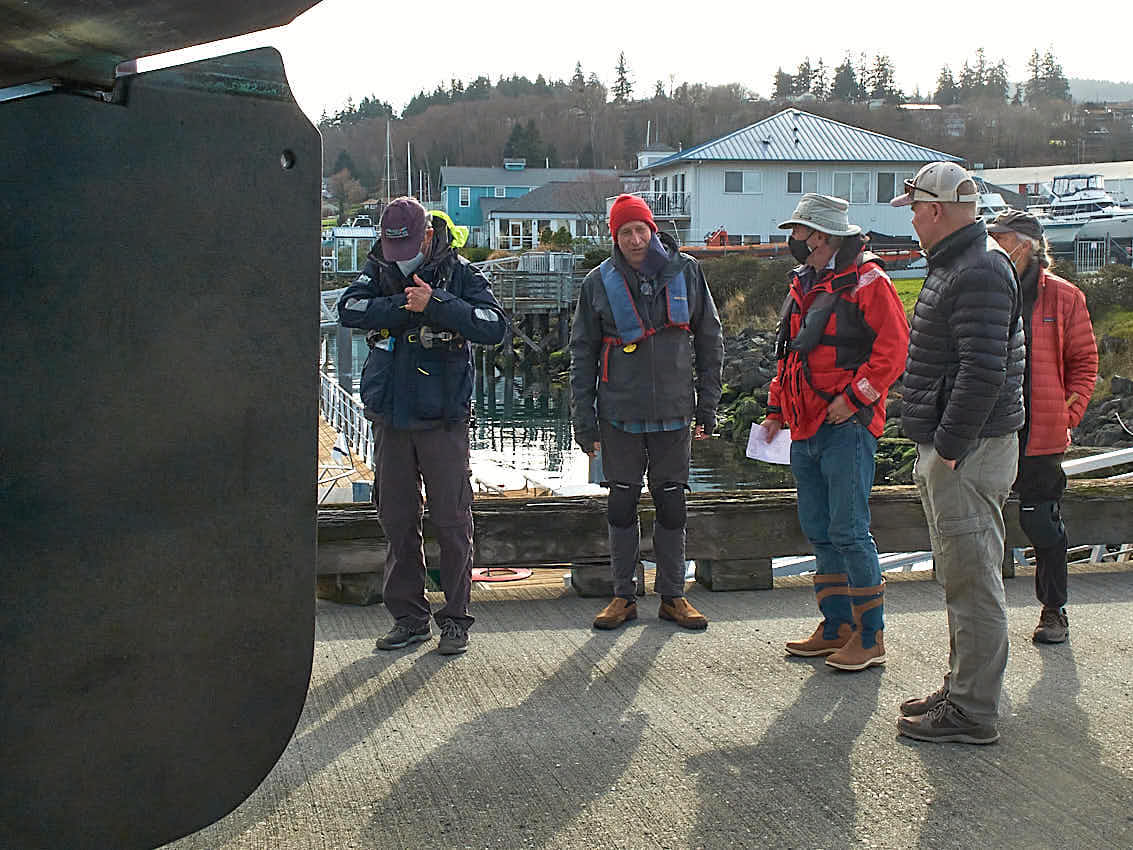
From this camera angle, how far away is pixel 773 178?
6078 centimetres

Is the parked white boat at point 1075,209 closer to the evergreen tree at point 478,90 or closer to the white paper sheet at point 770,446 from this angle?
the white paper sheet at point 770,446

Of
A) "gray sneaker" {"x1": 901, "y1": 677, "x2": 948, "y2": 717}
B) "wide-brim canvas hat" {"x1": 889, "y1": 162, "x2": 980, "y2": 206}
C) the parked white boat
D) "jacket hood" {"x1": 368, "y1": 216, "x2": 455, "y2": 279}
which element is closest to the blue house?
the parked white boat

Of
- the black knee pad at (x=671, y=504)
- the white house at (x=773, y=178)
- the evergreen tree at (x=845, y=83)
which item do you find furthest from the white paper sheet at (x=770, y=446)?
the evergreen tree at (x=845, y=83)

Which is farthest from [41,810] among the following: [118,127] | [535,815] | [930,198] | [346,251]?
[346,251]

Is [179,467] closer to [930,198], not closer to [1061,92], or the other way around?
[930,198]

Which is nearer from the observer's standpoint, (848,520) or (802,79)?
(848,520)

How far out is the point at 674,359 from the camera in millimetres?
6066

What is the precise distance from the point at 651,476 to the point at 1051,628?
197 centimetres

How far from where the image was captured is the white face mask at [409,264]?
18.6ft

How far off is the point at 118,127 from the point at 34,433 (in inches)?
17.0

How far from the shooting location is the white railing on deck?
15.3 metres

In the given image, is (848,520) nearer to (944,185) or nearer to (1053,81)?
(944,185)

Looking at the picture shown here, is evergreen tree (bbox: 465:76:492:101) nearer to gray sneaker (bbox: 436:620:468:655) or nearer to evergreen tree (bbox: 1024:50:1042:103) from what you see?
evergreen tree (bbox: 1024:50:1042:103)

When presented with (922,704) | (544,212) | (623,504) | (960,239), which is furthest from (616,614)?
(544,212)
